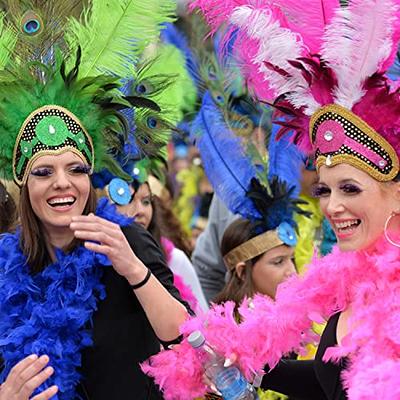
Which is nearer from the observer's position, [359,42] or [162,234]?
[359,42]

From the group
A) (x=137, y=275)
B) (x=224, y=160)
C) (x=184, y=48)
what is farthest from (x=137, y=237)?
(x=184, y=48)

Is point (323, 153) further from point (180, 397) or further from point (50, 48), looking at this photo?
point (50, 48)

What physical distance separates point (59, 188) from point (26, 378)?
29.0 inches

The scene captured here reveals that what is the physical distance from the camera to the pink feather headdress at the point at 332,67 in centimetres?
276

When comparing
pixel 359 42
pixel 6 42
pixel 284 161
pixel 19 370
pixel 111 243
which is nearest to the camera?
pixel 359 42

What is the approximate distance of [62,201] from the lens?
3389 mm

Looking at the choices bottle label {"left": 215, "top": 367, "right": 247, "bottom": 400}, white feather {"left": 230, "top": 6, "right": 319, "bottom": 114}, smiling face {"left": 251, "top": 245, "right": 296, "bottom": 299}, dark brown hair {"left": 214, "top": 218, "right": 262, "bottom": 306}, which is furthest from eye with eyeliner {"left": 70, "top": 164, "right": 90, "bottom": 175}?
smiling face {"left": 251, "top": 245, "right": 296, "bottom": 299}

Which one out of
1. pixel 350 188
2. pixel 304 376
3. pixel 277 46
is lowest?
pixel 304 376

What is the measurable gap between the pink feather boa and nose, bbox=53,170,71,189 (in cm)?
69

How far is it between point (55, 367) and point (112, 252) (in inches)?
19.5

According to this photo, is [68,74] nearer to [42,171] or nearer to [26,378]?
[42,171]

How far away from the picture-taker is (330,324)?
3.02 m

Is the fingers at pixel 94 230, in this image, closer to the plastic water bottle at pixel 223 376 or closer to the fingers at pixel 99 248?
the fingers at pixel 99 248

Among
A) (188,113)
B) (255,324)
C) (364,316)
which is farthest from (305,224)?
(364,316)
